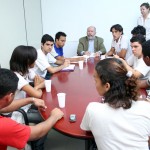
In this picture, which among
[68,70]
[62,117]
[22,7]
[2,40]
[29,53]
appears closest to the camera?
[62,117]

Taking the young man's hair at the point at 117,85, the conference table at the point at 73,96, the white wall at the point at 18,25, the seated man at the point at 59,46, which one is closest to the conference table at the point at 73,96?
the conference table at the point at 73,96

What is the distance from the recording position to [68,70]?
288 cm

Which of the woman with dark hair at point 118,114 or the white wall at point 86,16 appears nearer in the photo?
the woman with dark hair at point 118,114

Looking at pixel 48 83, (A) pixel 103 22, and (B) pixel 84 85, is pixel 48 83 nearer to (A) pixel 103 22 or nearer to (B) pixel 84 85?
(B) pixel 84 85

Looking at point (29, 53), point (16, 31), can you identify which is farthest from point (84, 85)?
point (16, 31)

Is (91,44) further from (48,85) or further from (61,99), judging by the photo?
(61,99)

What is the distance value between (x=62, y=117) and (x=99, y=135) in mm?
404

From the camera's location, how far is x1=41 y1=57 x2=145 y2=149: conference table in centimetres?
134

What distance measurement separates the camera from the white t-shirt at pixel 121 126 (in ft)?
3.59

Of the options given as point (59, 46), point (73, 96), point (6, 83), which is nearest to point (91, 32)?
point (59, 46)

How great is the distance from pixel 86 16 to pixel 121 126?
4.37 metres

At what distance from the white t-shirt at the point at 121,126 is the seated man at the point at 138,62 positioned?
0.71 m

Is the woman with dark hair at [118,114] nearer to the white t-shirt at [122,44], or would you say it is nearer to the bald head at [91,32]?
the white t-shirt at [122,44]

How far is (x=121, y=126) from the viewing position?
1090 millimetres
